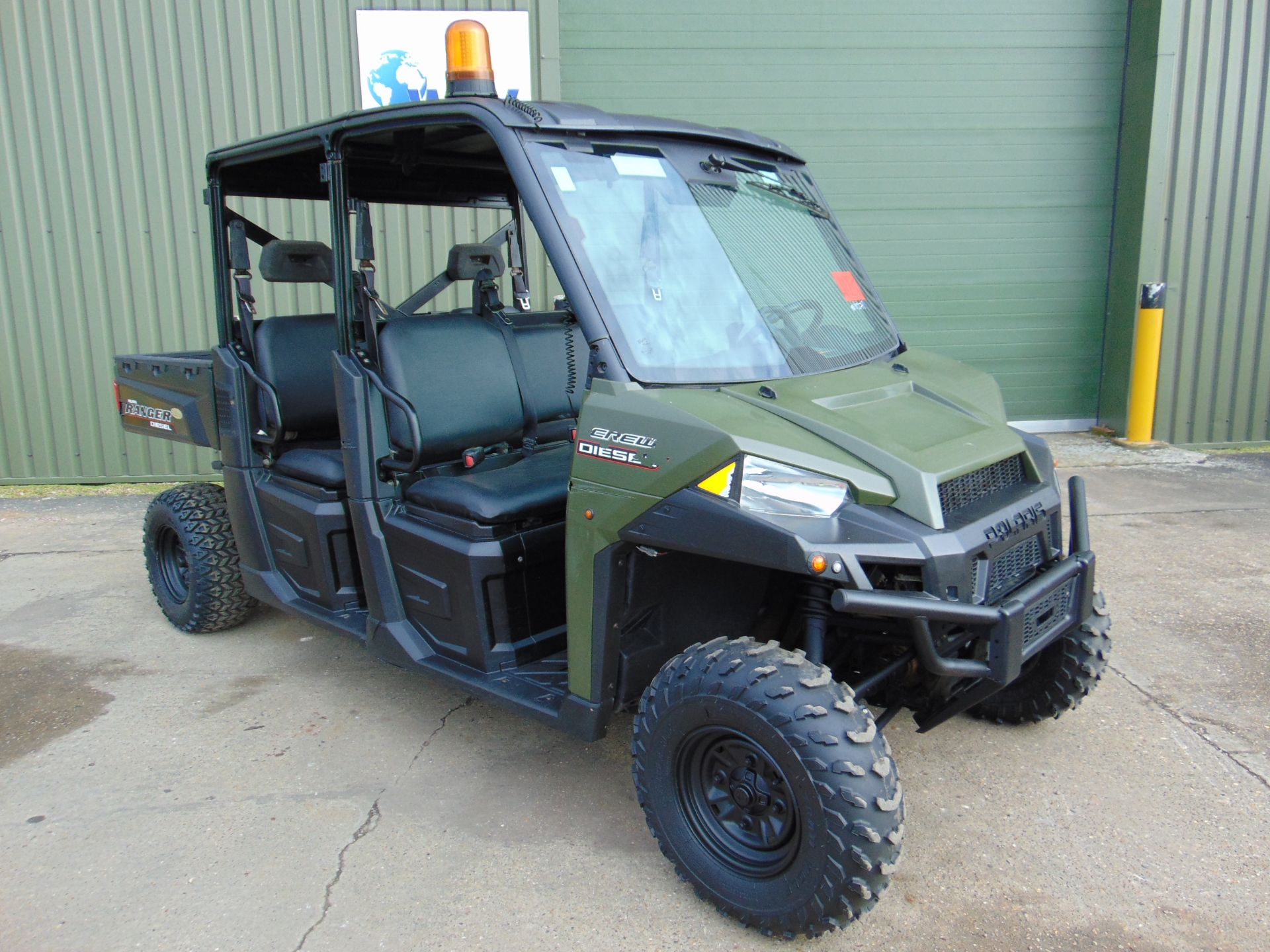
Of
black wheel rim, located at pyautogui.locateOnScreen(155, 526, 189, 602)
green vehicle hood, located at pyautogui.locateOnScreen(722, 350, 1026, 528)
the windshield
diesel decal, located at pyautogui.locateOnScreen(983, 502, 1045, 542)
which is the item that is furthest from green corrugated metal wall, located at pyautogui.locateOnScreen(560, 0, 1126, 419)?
diesel decal, located at pyautogui.locateOnScreen(983, 502, 1045, 542)

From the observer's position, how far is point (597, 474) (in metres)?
2.61

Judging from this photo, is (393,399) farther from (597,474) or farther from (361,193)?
(361,193)

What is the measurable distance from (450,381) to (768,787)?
185 cm

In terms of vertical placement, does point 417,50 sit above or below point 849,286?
above

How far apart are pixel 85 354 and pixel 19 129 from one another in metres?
1.58

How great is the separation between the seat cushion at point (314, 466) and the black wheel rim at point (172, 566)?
3.35 ft

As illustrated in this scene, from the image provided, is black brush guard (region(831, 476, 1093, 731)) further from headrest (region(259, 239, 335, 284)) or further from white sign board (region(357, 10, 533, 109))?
white sign board (region(357, 10, 533, 109))

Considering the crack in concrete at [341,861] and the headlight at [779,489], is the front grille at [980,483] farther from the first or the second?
the crack in concrete at [341,861]

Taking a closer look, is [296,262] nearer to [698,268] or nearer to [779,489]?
[698,268]

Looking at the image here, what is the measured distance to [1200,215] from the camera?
783cm

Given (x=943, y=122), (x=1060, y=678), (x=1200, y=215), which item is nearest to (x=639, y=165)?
(x=1060, y=678)

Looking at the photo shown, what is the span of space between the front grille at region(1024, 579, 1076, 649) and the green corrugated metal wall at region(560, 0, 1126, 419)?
19.2ft

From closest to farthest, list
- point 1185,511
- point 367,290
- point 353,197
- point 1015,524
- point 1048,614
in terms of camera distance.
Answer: point 1015,524 < point 1048,614 < point 367,290 < point 353,197 < point 1185,511

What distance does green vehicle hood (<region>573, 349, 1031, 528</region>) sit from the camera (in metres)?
2.37
